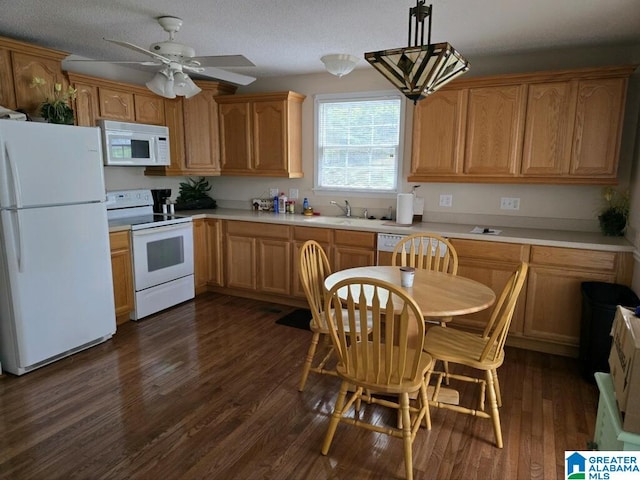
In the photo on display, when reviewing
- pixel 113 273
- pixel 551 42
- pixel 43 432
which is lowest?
pixel 43 432

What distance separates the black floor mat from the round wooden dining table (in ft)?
3.99

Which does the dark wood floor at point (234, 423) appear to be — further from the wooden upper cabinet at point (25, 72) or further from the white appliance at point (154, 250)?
the wooden upper cabinet at point (25, 72)

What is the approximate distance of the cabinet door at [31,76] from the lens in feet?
10.2

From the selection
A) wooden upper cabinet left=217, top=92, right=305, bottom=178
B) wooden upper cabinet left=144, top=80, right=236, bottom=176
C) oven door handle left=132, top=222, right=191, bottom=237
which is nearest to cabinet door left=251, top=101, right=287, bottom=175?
wooden upper cabinet left=217, top=92, right=305, bottom=178

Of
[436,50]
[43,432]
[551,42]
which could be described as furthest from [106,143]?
[551,42]

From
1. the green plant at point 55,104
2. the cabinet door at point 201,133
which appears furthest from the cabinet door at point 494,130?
the green plant at point 55,104

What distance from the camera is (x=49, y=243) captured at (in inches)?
111

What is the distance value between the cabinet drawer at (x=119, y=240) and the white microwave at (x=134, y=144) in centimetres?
69

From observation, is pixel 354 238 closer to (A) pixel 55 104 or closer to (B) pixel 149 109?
(B) pixel 149 109

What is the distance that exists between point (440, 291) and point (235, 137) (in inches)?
123

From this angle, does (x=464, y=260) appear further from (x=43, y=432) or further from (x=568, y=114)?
(x=43, y=432)

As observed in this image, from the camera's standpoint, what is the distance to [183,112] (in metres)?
4.50

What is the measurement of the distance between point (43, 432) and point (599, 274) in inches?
142

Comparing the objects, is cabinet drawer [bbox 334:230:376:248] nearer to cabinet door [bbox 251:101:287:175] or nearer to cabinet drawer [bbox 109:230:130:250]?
cabinet door [bbox 251:101:287:175]
